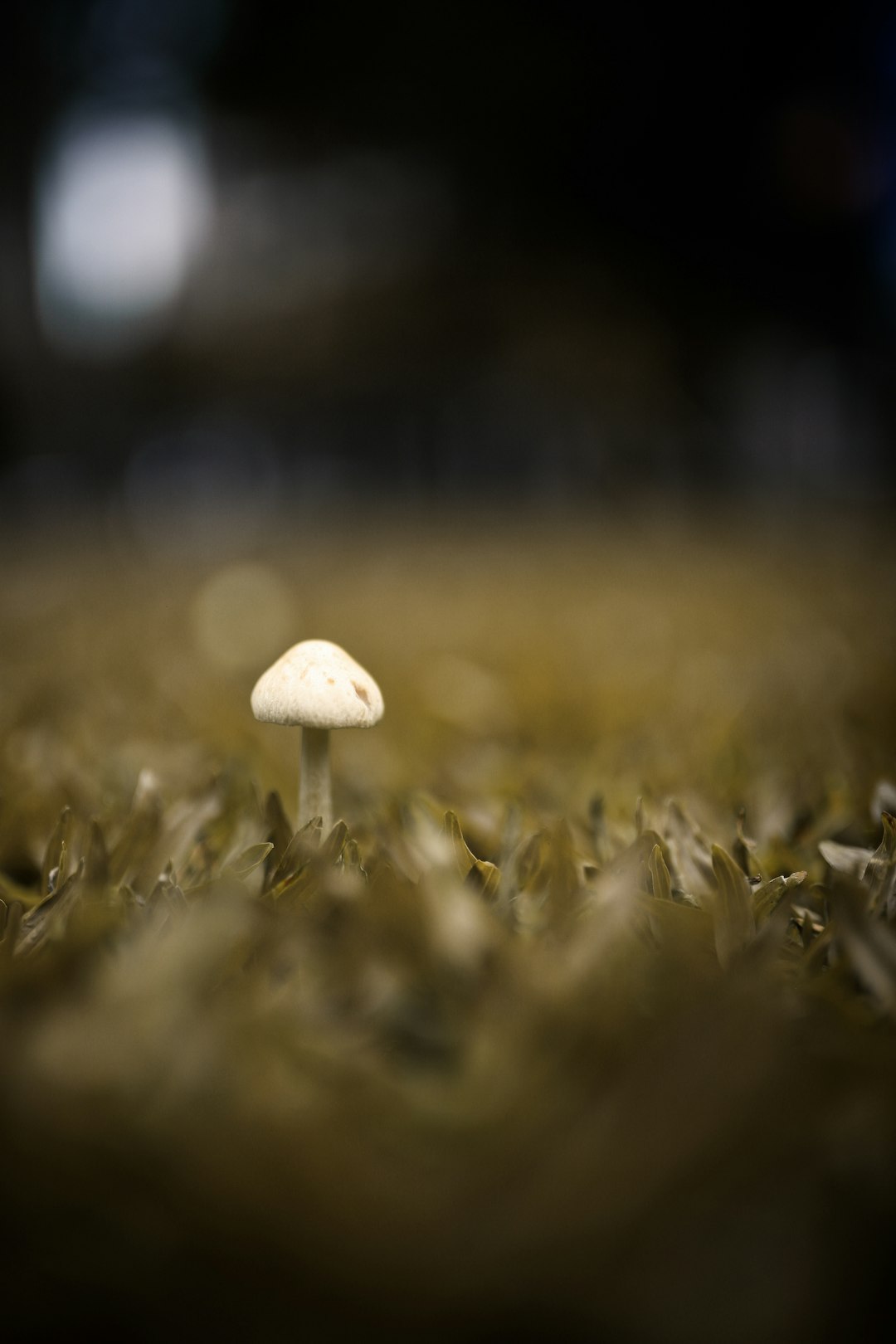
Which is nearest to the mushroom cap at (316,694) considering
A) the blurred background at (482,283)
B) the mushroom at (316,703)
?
the mushroom at (316,703)

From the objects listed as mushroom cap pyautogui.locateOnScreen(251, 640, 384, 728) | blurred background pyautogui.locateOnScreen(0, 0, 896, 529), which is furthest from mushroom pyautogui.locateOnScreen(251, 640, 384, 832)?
blurred background pyautogui.locateOnScreen(0, 0, 896, 529)

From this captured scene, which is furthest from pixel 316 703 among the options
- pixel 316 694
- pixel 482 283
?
pixel 482 283

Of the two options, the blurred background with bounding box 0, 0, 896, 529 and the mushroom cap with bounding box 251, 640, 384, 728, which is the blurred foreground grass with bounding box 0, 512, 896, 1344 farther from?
the blurred background with bounding box 0, 0, 896, 529

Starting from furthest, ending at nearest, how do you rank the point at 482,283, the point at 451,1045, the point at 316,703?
1. the point at 482,283
2. the point at 316,703
3. the point at 451,1045

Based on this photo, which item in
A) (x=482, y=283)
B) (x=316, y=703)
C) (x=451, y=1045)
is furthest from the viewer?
(x=482, y=283)

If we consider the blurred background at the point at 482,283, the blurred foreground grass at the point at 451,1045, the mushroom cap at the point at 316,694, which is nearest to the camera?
the blurred foreground grass at the point at 451,1045

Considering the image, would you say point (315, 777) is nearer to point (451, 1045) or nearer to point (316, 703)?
point (316, 703)

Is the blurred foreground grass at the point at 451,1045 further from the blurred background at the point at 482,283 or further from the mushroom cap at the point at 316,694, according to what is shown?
the blurred background at the point at 482,283
